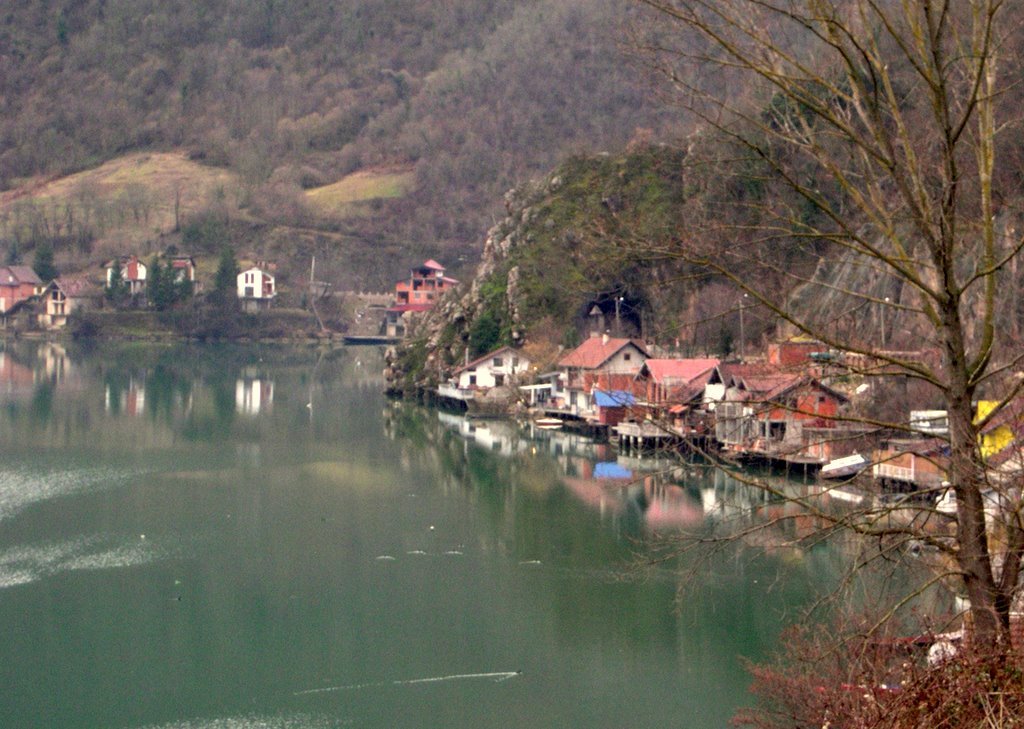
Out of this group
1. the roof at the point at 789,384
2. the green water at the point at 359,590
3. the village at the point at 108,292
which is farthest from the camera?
the village at the point at 108,292

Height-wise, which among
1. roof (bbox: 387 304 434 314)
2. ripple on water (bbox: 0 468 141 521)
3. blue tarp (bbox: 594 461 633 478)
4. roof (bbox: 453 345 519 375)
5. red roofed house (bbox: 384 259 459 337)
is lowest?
ripple on water (bbox: 0 468 141 521)

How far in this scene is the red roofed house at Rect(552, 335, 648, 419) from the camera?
2714 cm

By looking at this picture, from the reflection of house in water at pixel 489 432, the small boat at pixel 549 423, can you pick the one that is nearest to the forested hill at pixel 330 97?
the reflection of house in water at pixel 489 432

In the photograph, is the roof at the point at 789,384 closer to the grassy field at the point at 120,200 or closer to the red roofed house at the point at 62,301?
the red roofed house at the point at 62,301

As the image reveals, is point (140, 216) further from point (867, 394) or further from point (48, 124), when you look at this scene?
point (867, 394)

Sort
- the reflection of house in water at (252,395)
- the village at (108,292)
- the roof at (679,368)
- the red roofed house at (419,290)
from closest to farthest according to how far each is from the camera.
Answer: the roof at (679,368)
the reflection of house in water at (252,395)
the red roofed house at (419,290)
the village at (108,292)

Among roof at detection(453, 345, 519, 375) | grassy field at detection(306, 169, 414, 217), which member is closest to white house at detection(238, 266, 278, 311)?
grassy field at detection(306, 169, 414, 217)

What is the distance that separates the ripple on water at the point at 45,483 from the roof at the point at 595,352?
10228 millimetres

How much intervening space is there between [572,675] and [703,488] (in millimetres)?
8384

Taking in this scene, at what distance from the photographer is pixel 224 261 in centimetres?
5584

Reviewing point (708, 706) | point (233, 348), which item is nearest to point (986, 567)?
point (708, 706)

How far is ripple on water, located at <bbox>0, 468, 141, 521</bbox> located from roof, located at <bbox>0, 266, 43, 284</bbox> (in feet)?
124

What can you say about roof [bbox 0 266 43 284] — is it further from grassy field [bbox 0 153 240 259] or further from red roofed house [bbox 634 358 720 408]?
red roofed house [bbox 634 358 720 408]

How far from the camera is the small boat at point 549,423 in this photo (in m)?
27.5
